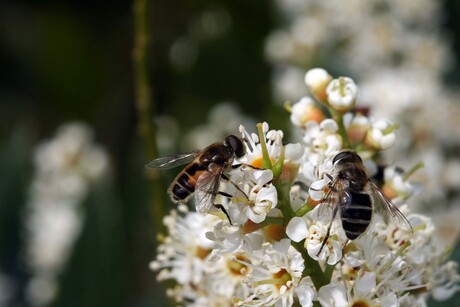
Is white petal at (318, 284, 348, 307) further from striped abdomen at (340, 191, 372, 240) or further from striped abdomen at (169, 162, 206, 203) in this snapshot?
striped abdomen at (169, 162, 206, 203)

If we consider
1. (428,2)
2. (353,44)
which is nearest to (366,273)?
(353,44)

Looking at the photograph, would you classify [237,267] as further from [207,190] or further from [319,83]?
[319,83]

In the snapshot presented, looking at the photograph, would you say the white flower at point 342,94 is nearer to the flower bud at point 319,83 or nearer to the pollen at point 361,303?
the flower bud at point 319,83

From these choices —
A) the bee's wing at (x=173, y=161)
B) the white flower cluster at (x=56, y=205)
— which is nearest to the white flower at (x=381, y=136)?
the bee's wing at (x=173, y=161)

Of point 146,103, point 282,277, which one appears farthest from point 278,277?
point 146,103

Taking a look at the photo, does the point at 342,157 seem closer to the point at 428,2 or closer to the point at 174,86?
the point at 428,2

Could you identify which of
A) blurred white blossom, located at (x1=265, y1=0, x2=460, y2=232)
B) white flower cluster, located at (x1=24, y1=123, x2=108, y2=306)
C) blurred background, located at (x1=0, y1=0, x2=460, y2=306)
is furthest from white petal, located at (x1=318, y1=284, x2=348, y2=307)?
white flower cluster, located at (x1=24, y1=123, x2=108, y2=306)
